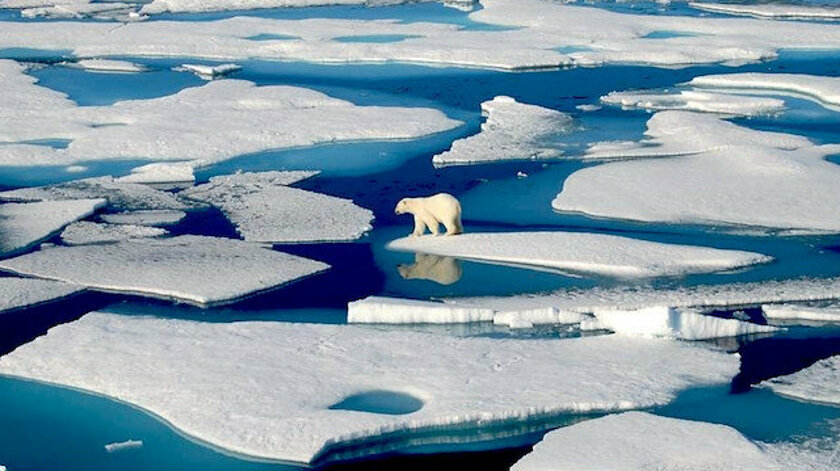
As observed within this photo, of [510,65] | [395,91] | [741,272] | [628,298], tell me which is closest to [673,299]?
[628,298]

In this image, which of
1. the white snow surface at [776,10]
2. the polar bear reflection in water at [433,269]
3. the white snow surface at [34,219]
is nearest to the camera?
the polar bear reflection in water at [433,269]

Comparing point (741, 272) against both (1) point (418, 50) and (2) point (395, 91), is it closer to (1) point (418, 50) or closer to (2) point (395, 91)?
(2) point (395, 91)

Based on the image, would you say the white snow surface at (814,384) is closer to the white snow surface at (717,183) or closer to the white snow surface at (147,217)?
the white snow surface at (717,183)

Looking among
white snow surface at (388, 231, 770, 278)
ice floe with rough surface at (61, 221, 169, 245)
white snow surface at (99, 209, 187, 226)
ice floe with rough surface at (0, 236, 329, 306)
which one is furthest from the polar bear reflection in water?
white snow surface at (99, 209, 187, 226)

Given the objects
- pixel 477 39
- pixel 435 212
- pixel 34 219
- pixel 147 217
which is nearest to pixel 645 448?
pixel 435 212

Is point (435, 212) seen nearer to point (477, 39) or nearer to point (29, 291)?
point (29, 291)

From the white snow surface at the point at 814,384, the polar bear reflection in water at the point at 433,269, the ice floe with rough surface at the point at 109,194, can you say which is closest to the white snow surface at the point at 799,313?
the white snow surface at the point at 814,384
